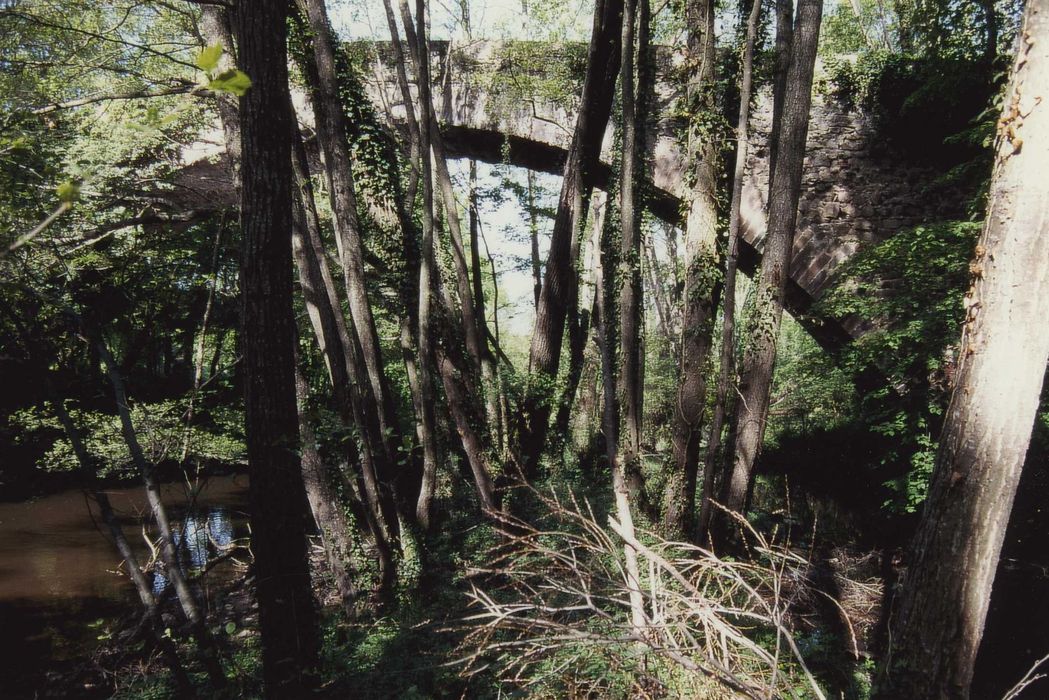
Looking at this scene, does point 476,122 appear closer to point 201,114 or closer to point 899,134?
point 201,114

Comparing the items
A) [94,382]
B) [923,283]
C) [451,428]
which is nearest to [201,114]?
[94,382]

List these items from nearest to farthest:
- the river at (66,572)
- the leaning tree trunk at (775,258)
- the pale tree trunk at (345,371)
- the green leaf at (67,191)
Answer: the green leaf at (67,191) < the leaning tree trunk at (775,258) < the pale tree trunk at (345,371) < the river at (66,572)

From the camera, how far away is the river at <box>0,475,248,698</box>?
6.57 meters

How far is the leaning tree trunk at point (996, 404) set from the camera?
284 centimetres

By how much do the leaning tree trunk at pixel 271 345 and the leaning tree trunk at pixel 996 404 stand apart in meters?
3.40

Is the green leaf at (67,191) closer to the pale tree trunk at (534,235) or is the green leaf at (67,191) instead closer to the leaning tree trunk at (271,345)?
the leaning tree trunk at (271,345)

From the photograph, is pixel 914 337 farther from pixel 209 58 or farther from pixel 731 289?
pixel 209 58

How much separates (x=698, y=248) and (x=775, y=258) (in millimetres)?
A: 1032

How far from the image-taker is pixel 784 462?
934 cm

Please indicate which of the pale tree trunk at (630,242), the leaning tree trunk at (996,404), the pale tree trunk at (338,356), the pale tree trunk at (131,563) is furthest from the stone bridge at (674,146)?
the pale tree trunk at (131,563)

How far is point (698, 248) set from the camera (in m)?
6.50

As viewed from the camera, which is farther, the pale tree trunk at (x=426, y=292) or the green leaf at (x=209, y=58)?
the pale tree trunk at (x=426, y=292)

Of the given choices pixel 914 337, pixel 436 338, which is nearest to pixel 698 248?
pixel 914 337

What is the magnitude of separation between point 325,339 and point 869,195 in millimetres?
7665
